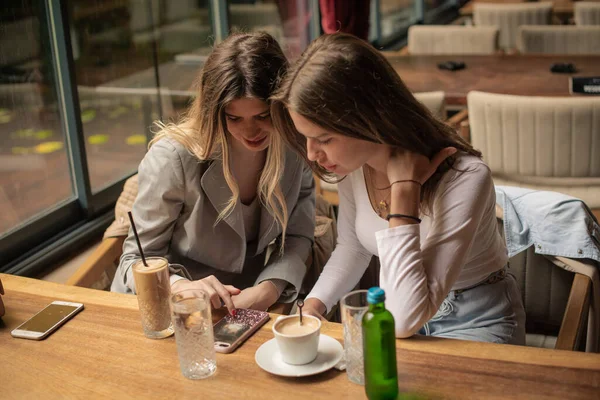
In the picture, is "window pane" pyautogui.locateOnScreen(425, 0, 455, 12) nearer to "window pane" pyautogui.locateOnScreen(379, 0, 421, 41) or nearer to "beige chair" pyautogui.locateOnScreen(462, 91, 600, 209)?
"window pane" pyautogui.locateOnScreen(379, 0, 421, 41)

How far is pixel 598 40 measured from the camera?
454 centimetres

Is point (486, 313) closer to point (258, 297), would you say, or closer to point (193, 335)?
point (258, 297)

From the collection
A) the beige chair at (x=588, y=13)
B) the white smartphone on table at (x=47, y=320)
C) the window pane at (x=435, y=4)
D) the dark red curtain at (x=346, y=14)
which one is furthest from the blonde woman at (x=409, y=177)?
the window pane at (x=435, y=4)

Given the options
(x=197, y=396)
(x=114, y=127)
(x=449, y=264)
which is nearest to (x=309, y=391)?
(x=197, y=396)

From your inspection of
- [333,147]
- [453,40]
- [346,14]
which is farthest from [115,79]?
[333,147]

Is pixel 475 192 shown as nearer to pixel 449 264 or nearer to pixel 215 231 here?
pixel 449 264

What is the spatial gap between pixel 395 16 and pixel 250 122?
6.01 metres

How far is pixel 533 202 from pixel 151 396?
1.12 metres

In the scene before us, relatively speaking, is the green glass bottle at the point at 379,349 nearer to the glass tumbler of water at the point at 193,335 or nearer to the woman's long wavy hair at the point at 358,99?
the glass tumbler of water at the point at 193,335

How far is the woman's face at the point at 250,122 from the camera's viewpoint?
5.97 feet

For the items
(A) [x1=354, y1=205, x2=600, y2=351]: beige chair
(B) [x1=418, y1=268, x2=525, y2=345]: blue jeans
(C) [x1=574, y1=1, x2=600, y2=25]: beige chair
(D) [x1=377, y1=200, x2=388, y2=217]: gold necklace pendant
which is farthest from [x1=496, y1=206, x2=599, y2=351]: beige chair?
(C) [x1=574, y1=1, x2=600, y2=25]: beige chair

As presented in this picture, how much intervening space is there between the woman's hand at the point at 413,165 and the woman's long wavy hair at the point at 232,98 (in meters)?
0.39

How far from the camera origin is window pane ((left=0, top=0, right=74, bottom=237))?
267 centimetres

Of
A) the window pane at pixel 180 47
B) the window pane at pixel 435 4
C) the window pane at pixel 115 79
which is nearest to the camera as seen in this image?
the window pane at pixel 115 79
